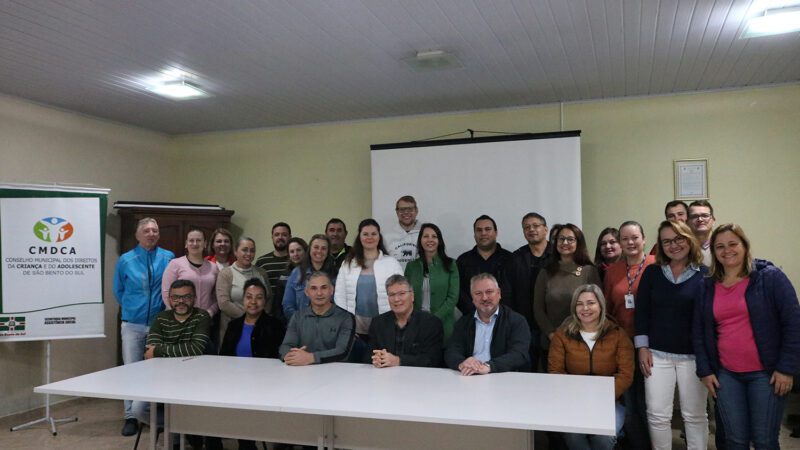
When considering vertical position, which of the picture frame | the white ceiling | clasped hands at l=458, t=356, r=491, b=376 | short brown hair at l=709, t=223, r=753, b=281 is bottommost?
clasped hands at l=458, t=356, r=491, b=376

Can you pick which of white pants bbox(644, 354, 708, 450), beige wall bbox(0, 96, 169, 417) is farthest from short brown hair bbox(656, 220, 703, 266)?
beige wall bbox(0, 96, 169, 417)

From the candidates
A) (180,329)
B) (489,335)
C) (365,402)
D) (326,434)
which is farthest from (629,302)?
(180,329)

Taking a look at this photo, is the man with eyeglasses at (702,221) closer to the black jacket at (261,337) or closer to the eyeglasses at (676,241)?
the eyeglasses at (676,241)

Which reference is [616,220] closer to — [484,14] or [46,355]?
[484,14]

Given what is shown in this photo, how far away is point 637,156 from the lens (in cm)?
511

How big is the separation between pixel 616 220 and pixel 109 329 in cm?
501

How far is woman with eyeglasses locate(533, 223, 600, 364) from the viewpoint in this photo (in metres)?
3.54

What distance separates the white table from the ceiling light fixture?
208 cm

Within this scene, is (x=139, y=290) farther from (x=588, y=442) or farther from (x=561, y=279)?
(x=588, y=442)

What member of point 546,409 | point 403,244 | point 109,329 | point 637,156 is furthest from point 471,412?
point 109,329

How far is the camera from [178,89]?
180 inches

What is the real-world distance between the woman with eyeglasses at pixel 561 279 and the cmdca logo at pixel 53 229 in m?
3.71

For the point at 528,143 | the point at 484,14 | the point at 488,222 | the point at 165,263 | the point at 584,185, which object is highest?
the point at 484,14

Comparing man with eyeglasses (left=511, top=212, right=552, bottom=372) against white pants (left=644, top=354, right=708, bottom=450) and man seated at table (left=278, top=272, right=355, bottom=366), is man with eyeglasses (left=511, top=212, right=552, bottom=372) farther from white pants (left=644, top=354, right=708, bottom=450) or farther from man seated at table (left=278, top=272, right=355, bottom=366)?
man seated at table (left=278, top=272, right=355, bottom=366)
